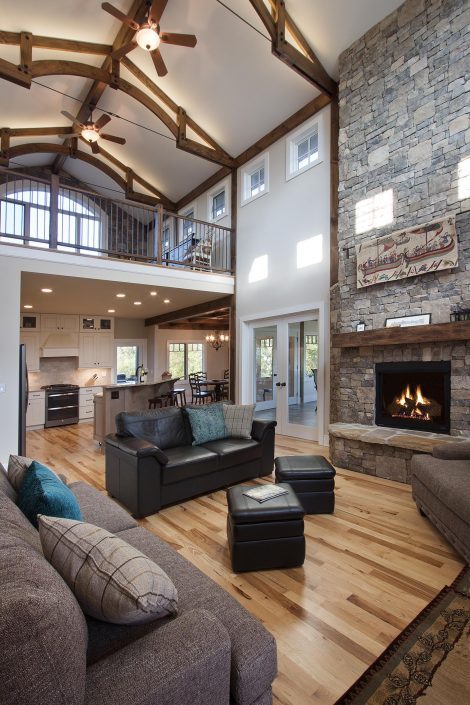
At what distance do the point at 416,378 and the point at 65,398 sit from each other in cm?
712

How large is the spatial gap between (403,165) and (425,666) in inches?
191

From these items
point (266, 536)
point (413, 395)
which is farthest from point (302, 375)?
point (266, 536)

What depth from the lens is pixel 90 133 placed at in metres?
6.64

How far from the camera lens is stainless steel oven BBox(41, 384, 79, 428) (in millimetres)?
7840

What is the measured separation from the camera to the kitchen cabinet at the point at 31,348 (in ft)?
26.7

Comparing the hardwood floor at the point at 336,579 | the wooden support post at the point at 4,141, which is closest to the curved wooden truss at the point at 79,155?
the wooden support post at the point at 4,141

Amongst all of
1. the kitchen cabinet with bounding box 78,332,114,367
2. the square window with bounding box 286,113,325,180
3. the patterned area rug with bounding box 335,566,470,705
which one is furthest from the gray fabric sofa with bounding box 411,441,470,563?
the kitchen cabinet with bounding box 78,332,114,367

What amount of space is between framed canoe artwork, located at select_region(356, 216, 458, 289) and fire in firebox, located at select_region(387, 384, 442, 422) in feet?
4.63

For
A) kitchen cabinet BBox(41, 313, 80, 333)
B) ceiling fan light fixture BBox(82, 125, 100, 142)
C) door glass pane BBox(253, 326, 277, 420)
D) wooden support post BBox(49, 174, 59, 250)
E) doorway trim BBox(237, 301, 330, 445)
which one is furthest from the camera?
kitchen cabinet BBox(41, 313, 80, 333)

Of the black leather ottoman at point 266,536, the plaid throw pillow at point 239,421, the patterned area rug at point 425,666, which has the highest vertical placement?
the plaid throw pillow at point 239,421

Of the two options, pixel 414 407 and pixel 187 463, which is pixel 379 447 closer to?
pixel 414 407

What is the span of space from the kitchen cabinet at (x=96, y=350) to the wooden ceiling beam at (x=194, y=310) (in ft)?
4.96

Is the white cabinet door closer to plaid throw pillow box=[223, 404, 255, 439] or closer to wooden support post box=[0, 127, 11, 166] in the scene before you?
wooden support post box=[0, 127, 11, 166]

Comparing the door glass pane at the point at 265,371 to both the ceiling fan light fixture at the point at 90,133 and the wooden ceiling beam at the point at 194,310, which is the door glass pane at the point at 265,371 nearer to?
the wooden ceiling beam at the point at 194,310
